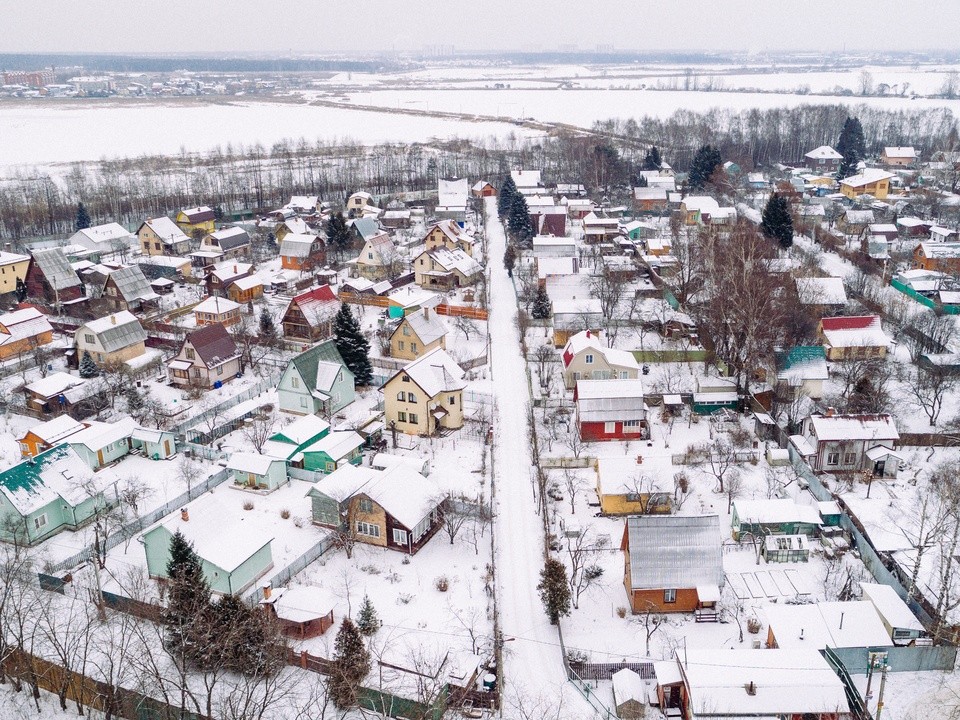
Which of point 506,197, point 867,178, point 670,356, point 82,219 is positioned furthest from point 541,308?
point 867,178

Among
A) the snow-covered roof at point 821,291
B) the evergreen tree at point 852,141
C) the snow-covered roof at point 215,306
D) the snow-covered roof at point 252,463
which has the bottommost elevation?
the snow-covered roof at point 252,463

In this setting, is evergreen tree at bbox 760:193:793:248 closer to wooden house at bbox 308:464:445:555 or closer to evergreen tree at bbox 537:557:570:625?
wooden house at bbox 308:464:445:555

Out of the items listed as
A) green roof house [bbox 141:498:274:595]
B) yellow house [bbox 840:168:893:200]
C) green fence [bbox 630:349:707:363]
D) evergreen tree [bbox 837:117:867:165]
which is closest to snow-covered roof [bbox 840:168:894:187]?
yellow house [bbox 840:168:893:200]

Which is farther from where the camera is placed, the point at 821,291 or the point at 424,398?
the point at 821,291

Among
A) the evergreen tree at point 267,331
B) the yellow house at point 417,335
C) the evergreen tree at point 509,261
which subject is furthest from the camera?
the evergreen tree at point 509,261

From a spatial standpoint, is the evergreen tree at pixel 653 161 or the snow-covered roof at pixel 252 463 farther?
the evergreen tree at pixel 653 161

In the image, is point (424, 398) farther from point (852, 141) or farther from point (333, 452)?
point (852, 141)

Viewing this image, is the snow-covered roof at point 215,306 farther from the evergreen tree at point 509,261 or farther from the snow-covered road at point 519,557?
the evergreen tree at point 509,261

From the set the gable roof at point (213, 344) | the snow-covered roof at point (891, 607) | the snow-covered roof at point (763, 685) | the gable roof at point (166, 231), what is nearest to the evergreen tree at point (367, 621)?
the snow-covered roof at point (763, 685)
